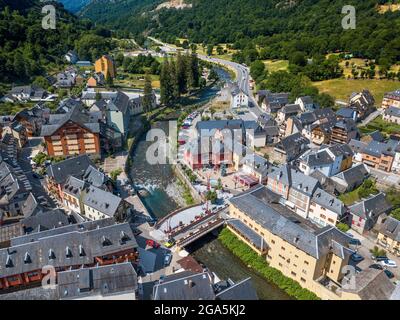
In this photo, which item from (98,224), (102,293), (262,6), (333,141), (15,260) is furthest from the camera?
(262,6)

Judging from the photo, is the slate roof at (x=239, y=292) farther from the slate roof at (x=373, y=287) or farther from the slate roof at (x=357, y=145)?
the slate roof at (x=357, y=145)

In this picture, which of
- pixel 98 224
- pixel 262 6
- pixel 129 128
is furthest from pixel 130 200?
pixel 262 6

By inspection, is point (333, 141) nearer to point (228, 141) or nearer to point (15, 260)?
point (228, 141)

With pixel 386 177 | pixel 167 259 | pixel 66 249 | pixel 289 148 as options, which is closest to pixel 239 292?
pixel 167 259

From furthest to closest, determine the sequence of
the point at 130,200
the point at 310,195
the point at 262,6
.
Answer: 1. the point at 262,6
2. the point at 130,200
3. the point at 310,195

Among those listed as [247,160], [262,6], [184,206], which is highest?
[262,6]

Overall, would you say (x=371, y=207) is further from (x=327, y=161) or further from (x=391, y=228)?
(x=327, y=161)
